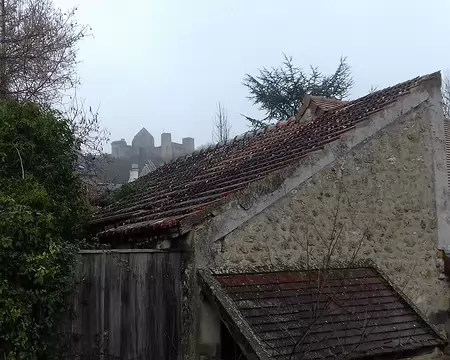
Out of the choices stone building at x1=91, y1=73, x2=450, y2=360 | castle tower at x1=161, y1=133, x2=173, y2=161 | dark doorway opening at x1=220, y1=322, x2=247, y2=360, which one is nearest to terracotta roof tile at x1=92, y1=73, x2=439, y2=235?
stone building at x1=91, y1=73, x2=450, y2=360

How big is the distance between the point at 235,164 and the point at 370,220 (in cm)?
221

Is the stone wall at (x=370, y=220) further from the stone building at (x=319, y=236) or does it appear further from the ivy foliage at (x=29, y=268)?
the ivy foliage at (x=29, y=268)

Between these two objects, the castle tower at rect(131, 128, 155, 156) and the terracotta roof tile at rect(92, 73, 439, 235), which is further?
the castle tower at rect(131, 128, 155, 156)

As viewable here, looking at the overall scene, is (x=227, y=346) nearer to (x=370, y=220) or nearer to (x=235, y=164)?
(x=370, y=220)

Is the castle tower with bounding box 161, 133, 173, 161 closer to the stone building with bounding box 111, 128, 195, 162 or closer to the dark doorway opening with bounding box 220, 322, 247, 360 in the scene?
the stone building with bounding box 111, 128, 195, 162

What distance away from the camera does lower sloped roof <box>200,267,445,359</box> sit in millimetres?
4984

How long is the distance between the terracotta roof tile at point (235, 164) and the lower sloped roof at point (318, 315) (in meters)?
1.11

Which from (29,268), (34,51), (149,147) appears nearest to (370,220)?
(29,268)

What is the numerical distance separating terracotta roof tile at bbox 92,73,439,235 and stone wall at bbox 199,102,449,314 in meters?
0.44

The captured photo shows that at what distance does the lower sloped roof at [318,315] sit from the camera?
4984 mm

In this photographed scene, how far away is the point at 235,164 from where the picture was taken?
7.97 meters

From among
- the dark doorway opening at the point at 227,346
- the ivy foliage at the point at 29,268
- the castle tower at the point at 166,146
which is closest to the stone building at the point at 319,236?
the dark doorway opening at the point at 227,346

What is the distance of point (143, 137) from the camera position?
147 ft

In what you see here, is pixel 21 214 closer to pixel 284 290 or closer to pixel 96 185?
pixel 284 290
